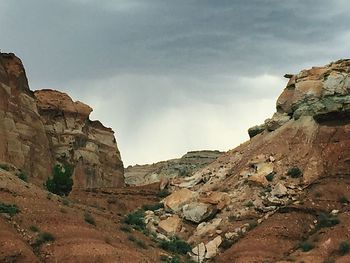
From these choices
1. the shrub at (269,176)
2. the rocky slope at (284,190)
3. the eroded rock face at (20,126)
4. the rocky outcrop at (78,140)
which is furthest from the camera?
the rocky outcrop at (78,140)

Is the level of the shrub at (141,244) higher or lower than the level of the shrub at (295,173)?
lower

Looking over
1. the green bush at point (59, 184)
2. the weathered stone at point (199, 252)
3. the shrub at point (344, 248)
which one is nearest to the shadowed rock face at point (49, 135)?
the green bush at point (59, 184)

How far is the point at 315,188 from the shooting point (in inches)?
1802

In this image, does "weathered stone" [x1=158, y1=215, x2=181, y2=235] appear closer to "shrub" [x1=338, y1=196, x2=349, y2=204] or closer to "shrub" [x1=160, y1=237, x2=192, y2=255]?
"shrub" [x1=160, y1=237, x2=192, y2=255]

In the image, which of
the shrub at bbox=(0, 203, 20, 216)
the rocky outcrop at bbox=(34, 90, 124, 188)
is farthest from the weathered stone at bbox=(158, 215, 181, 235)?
the rocky outcrop at bbox=(34, 90, 124, 188)

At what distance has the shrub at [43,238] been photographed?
30.2 m

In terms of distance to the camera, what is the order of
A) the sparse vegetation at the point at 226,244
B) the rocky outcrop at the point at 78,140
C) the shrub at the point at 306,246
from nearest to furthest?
the shrub at the point at 306,246 → the sparse vegetation at the point at 226,244 → the rocky outcrop at the point at 78,140

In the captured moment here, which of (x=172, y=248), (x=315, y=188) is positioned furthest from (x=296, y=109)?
(x=172, y=248)

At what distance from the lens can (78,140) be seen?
76.6 metres

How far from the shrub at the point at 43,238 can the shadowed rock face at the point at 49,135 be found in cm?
2514

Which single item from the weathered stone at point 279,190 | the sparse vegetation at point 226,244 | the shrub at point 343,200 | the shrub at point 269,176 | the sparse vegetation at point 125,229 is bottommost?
the sparse vegetation at point 226,244

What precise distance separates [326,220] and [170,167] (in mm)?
83151

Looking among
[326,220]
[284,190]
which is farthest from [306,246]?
[284,190]

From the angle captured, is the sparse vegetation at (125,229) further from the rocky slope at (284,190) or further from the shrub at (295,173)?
the shrub at (295,173)
